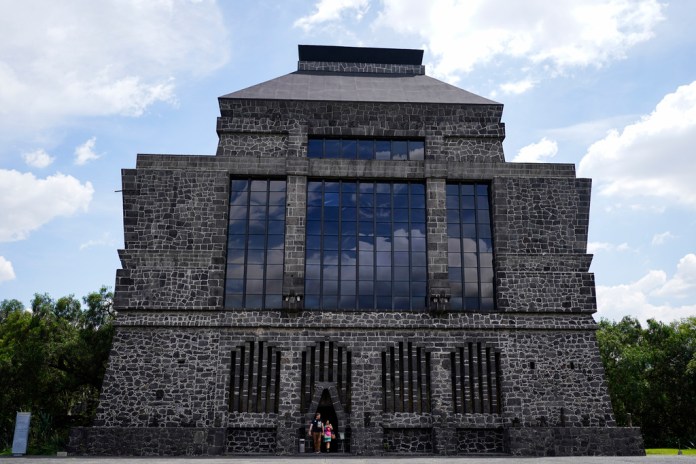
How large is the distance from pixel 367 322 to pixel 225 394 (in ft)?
24.2

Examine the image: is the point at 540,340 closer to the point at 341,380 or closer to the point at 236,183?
the point at 341,380

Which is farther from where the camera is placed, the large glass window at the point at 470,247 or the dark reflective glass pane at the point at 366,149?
the dark reflective glass pane at the point at 366,149

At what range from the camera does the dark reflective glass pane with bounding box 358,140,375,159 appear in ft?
101

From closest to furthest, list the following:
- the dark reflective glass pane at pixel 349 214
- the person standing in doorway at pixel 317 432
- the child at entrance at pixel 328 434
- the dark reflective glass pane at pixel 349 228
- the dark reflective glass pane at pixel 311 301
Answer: the person standing in doorway at pixel 317 432, the child at entrance at pixel 328 434, the dark reflective glass pane at pixel 311 301, the dark reflective glass pane at pixel 349 228, the dark reflective glass pane at pixel 349 214

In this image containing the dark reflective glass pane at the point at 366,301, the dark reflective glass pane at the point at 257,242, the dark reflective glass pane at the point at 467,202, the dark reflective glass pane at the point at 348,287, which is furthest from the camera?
the dark reflective glass pane at the point at 467,202

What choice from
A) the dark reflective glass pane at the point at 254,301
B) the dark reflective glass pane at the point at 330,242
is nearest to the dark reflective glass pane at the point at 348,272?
the dark reflective glass pane at the point at 330,242

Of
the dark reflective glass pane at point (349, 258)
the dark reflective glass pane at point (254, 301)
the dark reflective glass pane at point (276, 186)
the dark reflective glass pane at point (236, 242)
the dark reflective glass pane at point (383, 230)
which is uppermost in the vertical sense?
the dark reflective glass pane at point (276, 186)

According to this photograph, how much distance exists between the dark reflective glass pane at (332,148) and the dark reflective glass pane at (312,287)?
22.9 ft

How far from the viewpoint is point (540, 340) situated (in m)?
27.8

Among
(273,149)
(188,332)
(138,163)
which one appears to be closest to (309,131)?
(273,149)

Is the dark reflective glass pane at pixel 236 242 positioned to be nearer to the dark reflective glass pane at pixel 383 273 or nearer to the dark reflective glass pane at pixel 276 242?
the dark reflective glass pane at pixel 276 242

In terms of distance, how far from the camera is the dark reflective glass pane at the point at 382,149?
101 ft

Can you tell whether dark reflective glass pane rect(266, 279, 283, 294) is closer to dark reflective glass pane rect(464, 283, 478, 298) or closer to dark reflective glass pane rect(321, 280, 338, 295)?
dark reflective glass pane rect(321, 280, 338, 295)

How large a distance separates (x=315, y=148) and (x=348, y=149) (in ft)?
5.84
